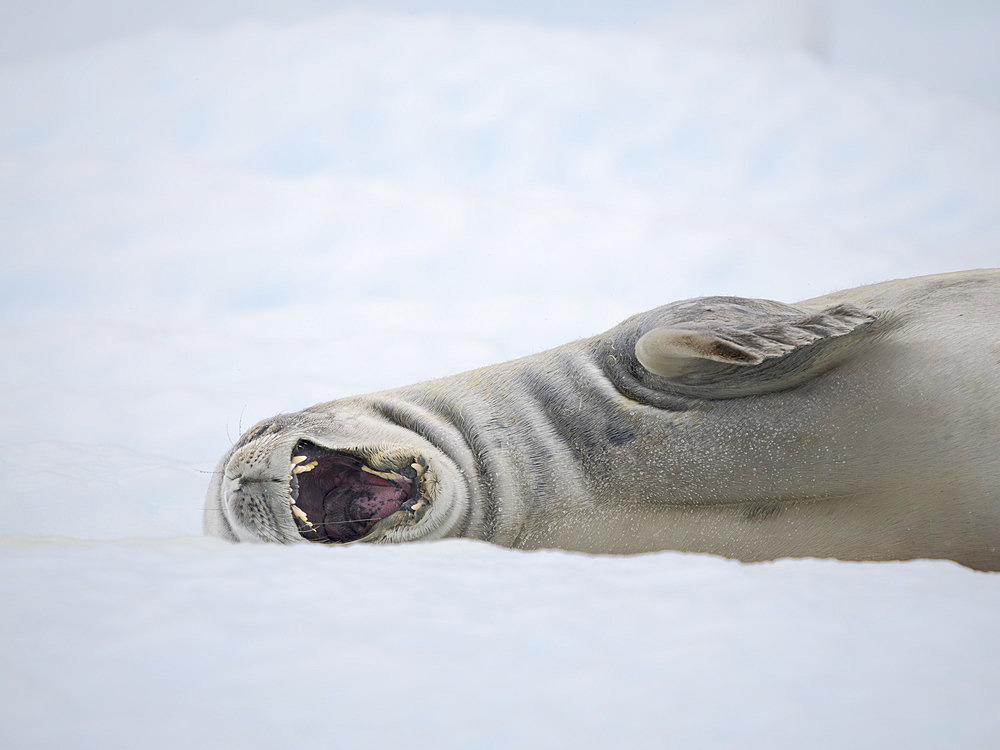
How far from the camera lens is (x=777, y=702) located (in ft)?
3.48

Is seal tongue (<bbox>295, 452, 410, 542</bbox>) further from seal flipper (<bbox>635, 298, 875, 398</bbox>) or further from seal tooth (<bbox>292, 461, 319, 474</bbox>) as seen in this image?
seal flipper (<bbox>635, 298, 875, 398</bbox>)

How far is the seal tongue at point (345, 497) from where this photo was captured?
2.13 metres

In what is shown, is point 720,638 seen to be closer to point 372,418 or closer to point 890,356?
point 890,356

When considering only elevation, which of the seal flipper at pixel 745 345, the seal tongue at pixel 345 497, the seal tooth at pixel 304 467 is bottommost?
the seal tongue at pixel 345 497

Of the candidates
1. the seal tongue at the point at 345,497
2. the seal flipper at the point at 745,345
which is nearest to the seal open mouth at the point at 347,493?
the seal tongue at the point at 345,497

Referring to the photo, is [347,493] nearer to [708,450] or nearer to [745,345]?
[708,450]

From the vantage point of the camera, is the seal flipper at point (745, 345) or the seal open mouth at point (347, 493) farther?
the seal open mouth at point (347, 493)

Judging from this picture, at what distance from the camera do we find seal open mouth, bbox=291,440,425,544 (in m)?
2.09

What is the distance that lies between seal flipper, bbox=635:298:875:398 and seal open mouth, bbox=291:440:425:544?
648 mm

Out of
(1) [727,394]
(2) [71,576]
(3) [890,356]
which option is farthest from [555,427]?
(2) [71,576]

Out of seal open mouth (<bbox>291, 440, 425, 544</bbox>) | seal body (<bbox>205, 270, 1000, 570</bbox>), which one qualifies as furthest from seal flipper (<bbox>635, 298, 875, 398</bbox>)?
seal open mouth (<bbox>291, 440, 425, 544</bbox>)

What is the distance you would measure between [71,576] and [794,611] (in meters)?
1.11

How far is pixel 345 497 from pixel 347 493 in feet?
0.04

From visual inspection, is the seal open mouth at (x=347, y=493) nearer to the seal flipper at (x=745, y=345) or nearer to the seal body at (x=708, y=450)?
the seal body at (x=708, y=450)
